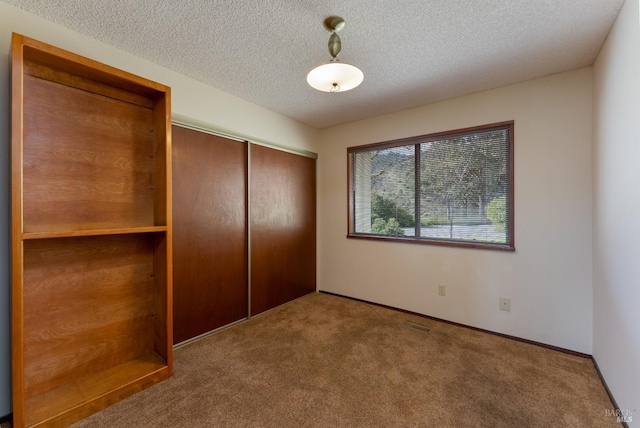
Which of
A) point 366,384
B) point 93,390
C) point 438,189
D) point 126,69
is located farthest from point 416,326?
point 126,69

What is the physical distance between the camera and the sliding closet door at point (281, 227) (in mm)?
3005

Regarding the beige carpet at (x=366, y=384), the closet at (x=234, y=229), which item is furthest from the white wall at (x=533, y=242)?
the closet at (x=234, y=229)

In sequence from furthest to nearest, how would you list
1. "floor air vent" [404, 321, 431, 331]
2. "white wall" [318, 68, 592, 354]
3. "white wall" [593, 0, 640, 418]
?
"floor air vent" [404, 321, 431, 331], "white wall" [318, 68, 592, 354], "white wall" [593, 0, 640, 418]

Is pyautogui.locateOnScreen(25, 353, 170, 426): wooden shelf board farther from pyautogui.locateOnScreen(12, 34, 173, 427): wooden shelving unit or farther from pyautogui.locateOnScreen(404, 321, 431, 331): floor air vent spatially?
pyautogui.locateOnScreen(404, 321, 431, 331): floor air vent

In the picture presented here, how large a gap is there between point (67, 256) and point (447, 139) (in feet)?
10.9

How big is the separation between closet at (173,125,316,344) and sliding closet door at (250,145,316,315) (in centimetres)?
1

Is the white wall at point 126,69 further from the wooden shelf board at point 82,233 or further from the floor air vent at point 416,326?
the floor air vent at point 416,326

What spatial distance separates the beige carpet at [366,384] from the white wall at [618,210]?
30 centimetres

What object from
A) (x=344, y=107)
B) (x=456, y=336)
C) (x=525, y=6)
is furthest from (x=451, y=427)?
(x=344, y=107)

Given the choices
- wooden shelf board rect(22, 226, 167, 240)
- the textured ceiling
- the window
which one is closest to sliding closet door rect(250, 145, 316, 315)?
the window

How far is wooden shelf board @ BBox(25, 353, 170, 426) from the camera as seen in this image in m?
1.44

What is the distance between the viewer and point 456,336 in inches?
97.4

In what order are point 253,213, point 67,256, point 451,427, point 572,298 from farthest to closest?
point 253,213 → point 572,298 → point 67,256 → point 451,427

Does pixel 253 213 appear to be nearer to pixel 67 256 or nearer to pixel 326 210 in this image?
pixel 326 210
